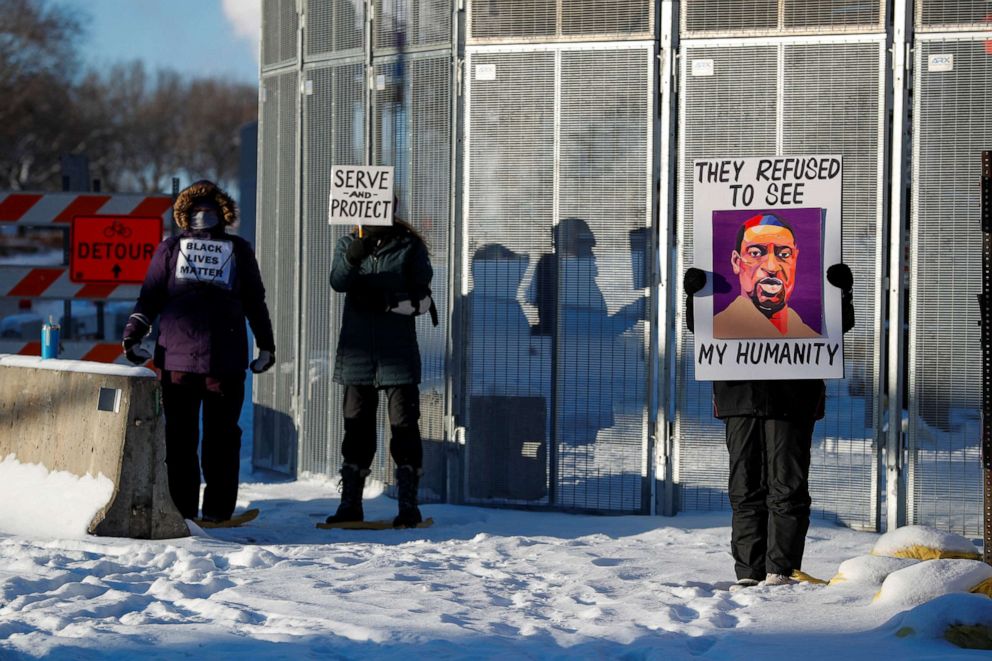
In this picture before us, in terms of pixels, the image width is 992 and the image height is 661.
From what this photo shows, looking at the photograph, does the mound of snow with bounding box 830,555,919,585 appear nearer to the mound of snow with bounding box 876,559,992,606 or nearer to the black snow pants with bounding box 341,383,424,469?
the mound of snow with bounding box 876,559,992,606

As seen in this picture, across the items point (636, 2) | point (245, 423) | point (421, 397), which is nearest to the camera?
point (636, 2)

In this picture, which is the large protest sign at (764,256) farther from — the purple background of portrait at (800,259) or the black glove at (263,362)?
the black glove at (263,362)

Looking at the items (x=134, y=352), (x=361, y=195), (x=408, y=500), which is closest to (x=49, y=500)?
(x=134, y=352)

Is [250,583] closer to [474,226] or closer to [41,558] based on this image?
[41,558]

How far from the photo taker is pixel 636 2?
382 inches

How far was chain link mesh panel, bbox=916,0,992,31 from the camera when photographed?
9.17 metres

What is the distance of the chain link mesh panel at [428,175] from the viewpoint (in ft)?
33.5

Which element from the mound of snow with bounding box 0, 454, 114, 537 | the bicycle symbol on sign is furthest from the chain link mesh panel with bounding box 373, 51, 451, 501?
the mound of snow with bounding box 0, 454, 114, 537

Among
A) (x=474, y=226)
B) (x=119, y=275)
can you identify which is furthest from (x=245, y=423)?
(x=474, y=226)

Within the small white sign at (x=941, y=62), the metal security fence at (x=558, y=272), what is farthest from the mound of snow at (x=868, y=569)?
the small white sign at (x=941, y=62)

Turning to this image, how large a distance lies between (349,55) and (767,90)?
294 cm

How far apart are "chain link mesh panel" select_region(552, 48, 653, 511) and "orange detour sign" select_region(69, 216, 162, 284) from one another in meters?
2.94

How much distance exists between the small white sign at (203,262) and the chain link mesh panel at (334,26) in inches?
91.0

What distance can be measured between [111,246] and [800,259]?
5.41m
